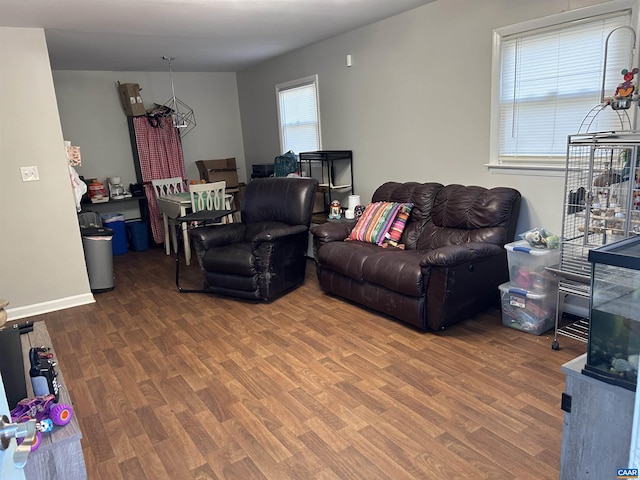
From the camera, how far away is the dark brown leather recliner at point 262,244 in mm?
3766

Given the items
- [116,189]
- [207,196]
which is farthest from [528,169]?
[116,189]

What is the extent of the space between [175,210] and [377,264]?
2.98 metres

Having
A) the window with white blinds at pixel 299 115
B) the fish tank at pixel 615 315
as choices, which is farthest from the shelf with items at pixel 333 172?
the fish tank at pixel 615 315

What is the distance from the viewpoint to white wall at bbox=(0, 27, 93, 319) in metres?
3.67

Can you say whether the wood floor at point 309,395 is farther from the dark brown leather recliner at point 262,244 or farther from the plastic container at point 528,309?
the dark brown leather recliner at point 262,244

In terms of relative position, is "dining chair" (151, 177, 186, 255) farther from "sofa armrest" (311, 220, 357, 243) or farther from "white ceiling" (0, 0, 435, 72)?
"sofa armrest" (311, 220, 357, 243)

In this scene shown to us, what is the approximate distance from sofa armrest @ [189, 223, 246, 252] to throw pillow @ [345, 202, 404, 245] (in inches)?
42.4

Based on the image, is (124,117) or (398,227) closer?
(398,227)

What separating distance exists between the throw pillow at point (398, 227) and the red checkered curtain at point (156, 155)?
3582 mm

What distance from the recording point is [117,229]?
5.86 metres

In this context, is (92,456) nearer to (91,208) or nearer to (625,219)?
(625,219)

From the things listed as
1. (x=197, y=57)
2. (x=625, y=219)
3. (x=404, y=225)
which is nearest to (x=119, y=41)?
(x=197, y=57)

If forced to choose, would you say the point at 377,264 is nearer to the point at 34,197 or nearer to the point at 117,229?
the point at 34,197

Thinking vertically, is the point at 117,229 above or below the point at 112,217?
below
